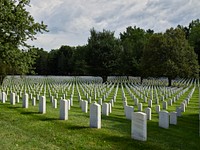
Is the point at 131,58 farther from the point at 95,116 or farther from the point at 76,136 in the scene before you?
the point at 76,136

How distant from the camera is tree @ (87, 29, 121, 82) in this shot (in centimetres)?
4956

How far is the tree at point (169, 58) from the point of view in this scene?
136ft

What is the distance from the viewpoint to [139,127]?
7023mm

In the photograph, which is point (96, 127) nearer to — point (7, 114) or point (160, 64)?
point (7, 114)

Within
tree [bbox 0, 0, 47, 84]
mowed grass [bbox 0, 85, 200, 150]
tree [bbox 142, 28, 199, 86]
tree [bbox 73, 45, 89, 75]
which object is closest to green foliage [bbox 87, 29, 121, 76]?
tree [bbox 73, 45, 89, 75]

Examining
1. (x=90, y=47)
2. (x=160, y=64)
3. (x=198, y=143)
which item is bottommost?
(x=198, y=143)

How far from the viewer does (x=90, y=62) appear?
2003 inches

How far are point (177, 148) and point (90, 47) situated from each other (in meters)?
45.3

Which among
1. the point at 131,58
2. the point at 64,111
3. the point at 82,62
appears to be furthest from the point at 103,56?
the point at 64,111

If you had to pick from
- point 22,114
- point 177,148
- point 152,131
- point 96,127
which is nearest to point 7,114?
point 22,114

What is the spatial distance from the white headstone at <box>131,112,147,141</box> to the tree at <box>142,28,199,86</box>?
1364 inches

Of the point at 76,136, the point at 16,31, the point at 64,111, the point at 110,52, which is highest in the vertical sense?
the point at 110,52

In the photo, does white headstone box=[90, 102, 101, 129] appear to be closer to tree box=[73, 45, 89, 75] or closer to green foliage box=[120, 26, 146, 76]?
green foliage box=[120, 26, 146, 76]

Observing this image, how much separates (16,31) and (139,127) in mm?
10792
